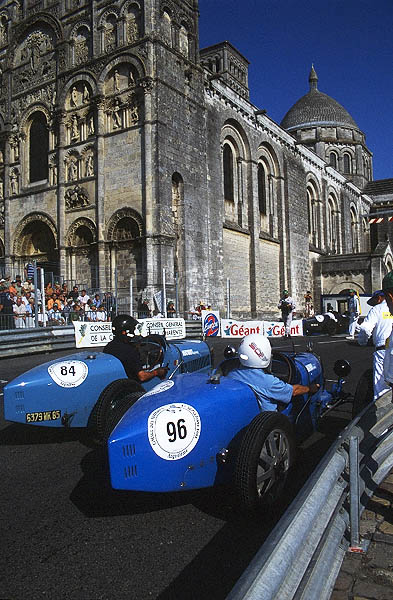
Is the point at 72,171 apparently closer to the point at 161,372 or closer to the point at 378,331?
the point at 161,372

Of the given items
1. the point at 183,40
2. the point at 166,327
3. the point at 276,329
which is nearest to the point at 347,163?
the point at 183,40

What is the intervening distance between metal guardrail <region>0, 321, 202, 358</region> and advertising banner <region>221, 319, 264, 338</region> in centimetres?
732

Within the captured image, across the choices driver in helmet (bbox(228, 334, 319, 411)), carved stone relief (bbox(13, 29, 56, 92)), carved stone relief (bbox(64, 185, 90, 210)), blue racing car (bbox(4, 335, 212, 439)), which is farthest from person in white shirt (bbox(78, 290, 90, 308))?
driver in helmet (bbox(228, 334, 319, 411))

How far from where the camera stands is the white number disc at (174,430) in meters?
3.29

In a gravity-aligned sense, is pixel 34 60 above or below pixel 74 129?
above

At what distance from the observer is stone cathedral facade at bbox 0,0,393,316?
21844 millimetres

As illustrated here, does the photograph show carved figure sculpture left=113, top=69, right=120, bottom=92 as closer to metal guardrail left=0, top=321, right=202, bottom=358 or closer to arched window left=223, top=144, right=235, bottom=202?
arched window left=223, top=144, right=235, bottom=202

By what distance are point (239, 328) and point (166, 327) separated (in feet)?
13.6

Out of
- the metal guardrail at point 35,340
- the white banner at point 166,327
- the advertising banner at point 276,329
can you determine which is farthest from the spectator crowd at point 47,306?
the advertising banner at point 276,329

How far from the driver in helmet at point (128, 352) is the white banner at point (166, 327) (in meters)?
9.04

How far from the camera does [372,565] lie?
8.59 ft

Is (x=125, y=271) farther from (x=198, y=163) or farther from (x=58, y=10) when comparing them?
(x=58, y=10)

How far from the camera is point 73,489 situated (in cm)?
397

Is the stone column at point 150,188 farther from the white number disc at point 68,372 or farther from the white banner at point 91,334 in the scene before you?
the white number disc at point 68,372
